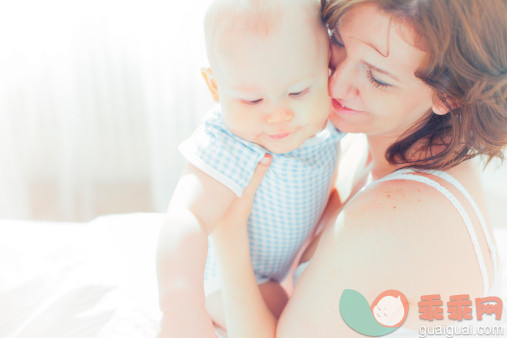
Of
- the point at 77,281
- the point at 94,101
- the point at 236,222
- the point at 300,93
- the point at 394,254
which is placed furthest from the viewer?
the point at 94,101

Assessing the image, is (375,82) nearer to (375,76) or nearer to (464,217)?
(375,76)

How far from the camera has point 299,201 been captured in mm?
1086

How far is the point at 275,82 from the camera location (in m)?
0.87

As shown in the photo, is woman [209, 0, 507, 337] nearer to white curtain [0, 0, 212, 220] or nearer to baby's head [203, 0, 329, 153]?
baby's head [203, 0, 329, 153]

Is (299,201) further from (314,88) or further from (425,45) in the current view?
(425,45)

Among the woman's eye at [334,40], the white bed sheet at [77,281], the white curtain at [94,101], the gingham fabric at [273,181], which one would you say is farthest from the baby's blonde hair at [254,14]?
the white curtain at [94,101]

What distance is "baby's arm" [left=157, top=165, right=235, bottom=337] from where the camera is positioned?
0.84 meters

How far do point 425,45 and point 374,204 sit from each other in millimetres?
306

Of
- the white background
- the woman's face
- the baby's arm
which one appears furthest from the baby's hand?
the white background

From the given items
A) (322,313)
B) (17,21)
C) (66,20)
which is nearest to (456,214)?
(322,313)

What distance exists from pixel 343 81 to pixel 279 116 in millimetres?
148

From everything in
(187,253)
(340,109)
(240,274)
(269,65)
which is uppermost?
(269,65)

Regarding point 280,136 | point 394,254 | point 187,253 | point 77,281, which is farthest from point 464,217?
point 77,281

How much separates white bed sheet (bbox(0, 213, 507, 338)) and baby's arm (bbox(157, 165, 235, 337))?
279mm
